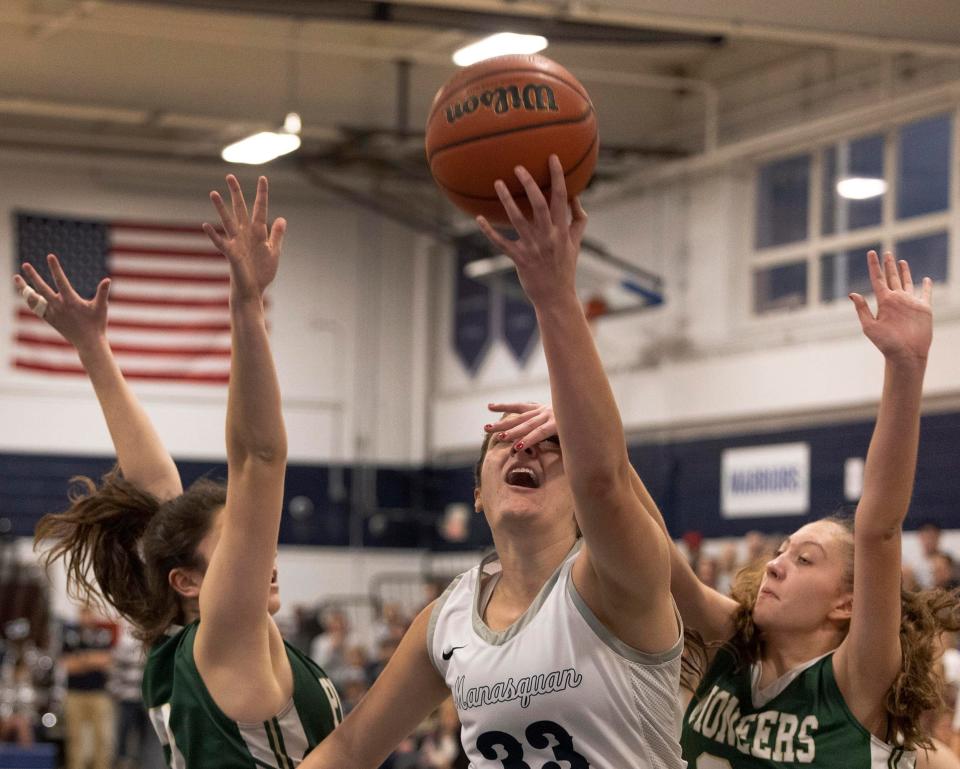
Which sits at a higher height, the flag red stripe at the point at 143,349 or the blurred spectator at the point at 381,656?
the flag red stripe at the point at 143,349

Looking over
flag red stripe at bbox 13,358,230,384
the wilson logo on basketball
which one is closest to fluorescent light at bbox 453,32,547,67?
flag red stripe at bbox 13,358,230,384

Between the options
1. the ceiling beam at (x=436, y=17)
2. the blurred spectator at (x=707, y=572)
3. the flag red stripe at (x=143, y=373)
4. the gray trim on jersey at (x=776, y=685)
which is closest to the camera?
the gray trim on jersey at (x=776, y=685)

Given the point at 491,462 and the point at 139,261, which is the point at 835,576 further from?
the point at 139,261

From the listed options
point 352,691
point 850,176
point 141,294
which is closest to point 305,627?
point 352,691

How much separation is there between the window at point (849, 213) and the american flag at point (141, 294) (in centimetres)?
708

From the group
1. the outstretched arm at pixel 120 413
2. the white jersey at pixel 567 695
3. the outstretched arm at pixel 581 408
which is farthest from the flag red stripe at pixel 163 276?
the outstretched arm at pixel 581 408

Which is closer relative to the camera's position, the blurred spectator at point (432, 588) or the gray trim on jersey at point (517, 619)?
the gray trim on jersey at point (517, 619)

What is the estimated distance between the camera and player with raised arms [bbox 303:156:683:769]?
245 cm

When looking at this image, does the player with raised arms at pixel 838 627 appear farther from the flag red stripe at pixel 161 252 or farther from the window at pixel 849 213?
the flag red stripe at pixel 161 252

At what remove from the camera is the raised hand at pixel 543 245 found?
7.88 feet

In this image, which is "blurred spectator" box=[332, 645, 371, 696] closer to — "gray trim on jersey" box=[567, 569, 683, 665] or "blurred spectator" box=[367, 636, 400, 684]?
"blurred spectator" box=[367, 636, 400, 684]

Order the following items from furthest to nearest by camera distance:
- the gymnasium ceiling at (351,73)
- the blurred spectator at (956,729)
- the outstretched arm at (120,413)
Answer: the gymnasium ceiling at (351,73) → the blurred spectator at (956,729) → the outstretched arm at (120,413)

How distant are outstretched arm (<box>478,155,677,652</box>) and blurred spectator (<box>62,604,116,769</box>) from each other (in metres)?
12.6

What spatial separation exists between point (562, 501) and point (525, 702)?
401mm
